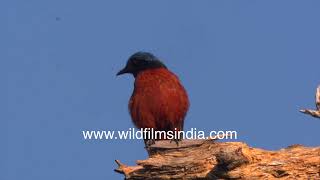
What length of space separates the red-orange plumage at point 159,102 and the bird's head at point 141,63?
11.4 inches

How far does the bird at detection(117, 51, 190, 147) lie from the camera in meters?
9.64

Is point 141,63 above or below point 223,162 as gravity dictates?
above

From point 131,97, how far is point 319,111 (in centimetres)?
331

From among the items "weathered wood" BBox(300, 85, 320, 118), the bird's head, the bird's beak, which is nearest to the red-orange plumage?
the bird's head

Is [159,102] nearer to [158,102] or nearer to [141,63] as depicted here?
[158,102]

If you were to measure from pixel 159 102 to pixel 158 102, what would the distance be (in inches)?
0.6

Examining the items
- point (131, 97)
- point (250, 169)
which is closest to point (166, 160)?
point (250, 169)

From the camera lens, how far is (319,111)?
7.62 meters

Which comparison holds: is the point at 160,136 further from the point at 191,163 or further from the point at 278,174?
the point at 278,174

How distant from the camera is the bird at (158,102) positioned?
9641mm

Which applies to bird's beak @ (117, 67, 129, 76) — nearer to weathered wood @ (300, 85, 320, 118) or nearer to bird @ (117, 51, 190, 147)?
Result: bird @ (117, 51, 190, 147)

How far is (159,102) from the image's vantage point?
962cm

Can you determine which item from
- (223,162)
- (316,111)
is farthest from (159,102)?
(316,111)

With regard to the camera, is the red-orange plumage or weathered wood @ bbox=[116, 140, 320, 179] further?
the red-orange plumage
